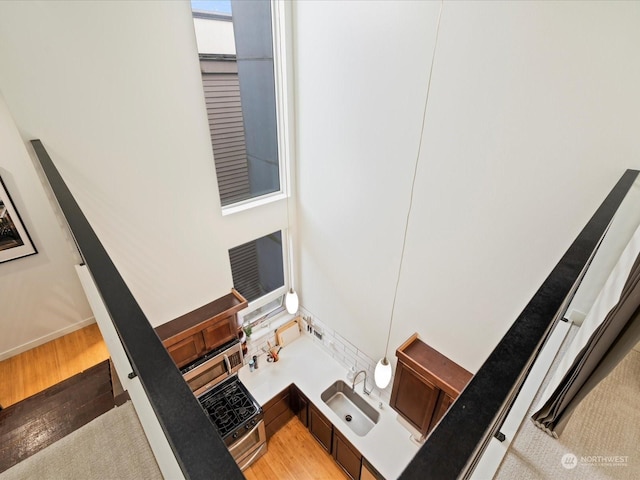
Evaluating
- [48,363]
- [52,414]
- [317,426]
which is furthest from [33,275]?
[317,426]

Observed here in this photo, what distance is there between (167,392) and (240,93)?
354 cm

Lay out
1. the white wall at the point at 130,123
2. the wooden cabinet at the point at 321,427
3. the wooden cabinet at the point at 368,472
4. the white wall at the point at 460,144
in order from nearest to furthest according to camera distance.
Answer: the white wall at the point at 460,144 → the white wall at the point at 130,123 → the wooden cabinet at the point at 368,472 → the wooden cabinet at the point at 321,427

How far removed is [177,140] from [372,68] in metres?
1.96

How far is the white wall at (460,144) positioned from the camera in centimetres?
184

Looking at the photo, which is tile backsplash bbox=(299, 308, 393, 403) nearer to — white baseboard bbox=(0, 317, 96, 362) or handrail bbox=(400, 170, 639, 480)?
white baseboard bbox=(0, 317, 96, 362)

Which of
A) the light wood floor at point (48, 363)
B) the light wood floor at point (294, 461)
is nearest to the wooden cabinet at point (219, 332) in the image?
the light wood floor at point (48, 363)

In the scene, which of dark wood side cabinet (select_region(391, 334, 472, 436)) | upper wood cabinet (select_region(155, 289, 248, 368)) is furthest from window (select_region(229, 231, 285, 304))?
dark wood side cabinet (select_region(391, 334, 472, 436))

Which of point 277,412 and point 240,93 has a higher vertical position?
point 240,93

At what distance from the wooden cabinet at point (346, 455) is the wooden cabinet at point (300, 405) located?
542 millimetres

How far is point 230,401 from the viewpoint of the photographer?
3.86 m

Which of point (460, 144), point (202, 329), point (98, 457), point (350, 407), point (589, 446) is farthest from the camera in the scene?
point (350, 407)

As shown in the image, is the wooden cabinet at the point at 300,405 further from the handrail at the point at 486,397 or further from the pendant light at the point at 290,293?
the handrail at the point at 486,397

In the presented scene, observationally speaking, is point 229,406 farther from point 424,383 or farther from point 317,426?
point 424,383

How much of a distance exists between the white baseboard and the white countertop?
237cm
